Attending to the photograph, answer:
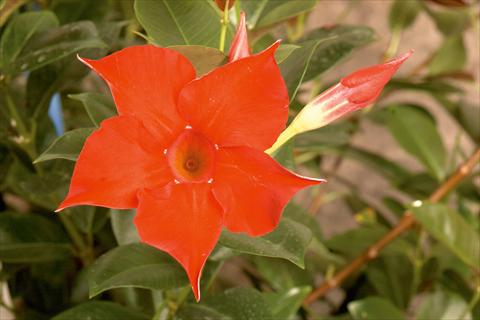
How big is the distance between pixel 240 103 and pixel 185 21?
0.18 meters

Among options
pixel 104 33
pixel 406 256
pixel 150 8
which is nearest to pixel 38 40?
pixel 104 33

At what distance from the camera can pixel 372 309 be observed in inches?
34.4

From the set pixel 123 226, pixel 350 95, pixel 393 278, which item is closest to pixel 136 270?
pixel 123 226

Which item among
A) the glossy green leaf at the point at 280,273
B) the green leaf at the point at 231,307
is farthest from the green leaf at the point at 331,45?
the glossy green leaf at the point at 280,273

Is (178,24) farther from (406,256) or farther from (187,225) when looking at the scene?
(406,256)

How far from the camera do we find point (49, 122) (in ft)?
2.88

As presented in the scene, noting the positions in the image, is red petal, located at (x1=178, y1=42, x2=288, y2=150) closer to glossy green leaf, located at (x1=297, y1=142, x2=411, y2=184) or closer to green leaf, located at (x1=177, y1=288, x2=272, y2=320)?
green leaf, located at (x1=177, y1=288, x2=272, y2=320)

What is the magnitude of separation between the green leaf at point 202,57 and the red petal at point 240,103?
0.05m

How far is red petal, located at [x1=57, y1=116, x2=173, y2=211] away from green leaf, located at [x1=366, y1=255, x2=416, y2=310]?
2.38 feet

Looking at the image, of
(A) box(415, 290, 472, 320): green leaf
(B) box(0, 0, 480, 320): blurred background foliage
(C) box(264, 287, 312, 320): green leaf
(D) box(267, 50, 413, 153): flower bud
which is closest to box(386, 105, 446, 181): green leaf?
(B) box(0, 0, 480, 320): blurred background foliage

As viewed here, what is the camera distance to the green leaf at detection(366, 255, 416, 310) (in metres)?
1.10

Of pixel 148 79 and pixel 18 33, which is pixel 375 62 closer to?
pixel 18 33

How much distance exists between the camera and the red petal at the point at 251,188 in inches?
17.6

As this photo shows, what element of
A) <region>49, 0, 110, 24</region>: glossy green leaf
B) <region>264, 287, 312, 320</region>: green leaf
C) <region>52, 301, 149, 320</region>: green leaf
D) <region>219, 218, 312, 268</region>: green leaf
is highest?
<region>49, 0, 110, 24</region>: glossy green leaf
